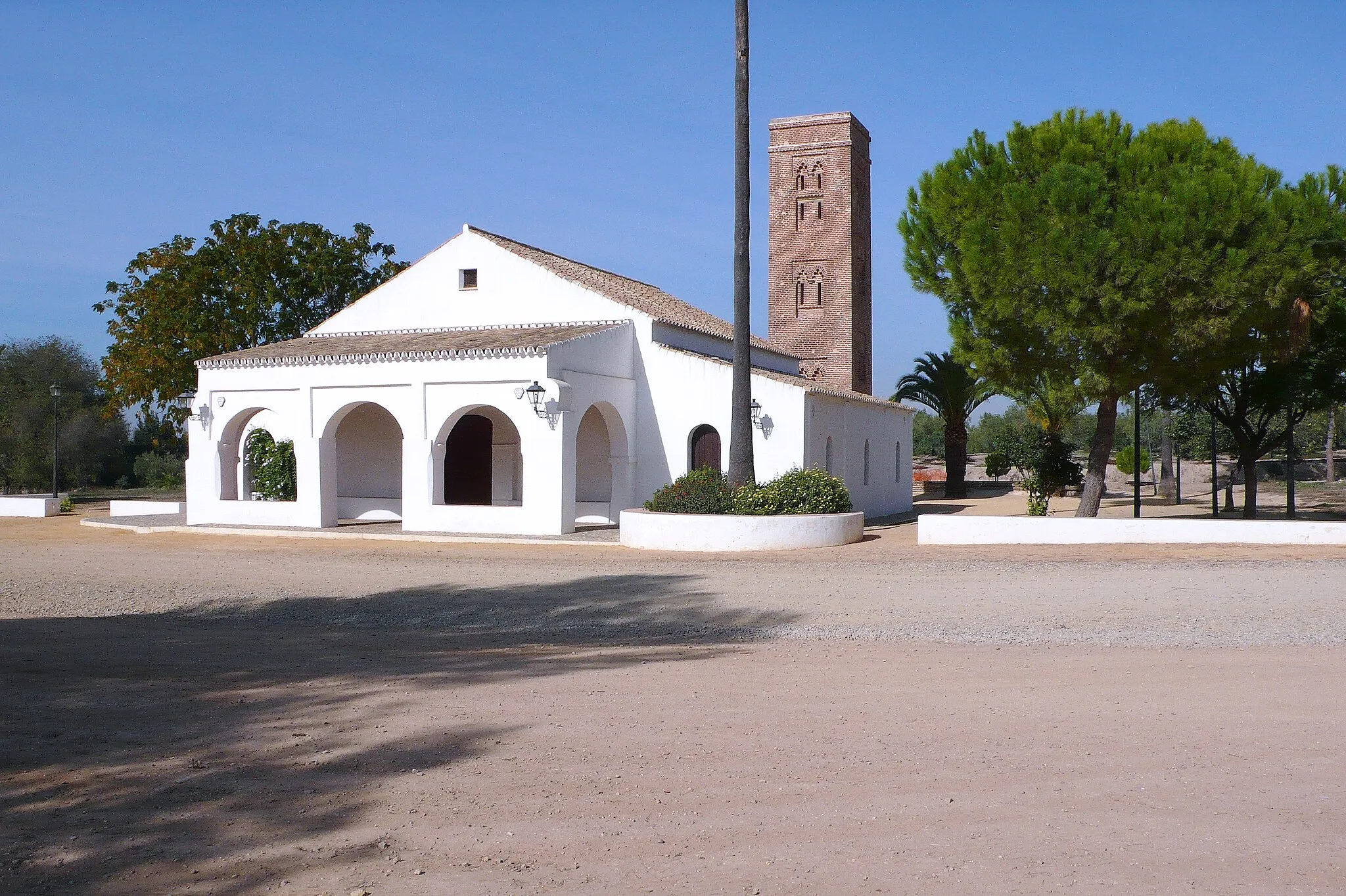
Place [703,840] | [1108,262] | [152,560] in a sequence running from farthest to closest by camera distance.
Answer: [1108,262] → [152,560] → [703,840]

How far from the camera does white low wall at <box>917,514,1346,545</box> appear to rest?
17.3m

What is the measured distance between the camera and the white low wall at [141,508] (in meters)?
28.2

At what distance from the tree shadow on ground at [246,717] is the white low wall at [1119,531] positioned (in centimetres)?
826

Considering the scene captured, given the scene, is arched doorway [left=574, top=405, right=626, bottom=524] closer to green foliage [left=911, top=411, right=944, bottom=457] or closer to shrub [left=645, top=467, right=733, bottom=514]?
shrub [left=645, top=467, right=733, bottom=514]

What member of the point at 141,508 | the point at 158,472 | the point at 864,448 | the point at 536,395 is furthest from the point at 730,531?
the point at 158,472

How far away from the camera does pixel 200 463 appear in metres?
24.3

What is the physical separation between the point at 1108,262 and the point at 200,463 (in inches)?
738

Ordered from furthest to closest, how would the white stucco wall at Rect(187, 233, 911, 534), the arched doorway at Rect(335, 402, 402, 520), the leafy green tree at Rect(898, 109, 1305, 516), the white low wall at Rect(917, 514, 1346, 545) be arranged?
the arched doorway at Rect(335, 402, 402, 520)
the white stucco wall at Rect(187, 233, 911, 534)
the leafy green tree at Rect(898, 109, 1305, 516)
the white low wall at Rect(917, 514, 1346, 545)

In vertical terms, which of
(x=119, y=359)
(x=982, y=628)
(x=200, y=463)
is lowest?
(x=982, y=628)

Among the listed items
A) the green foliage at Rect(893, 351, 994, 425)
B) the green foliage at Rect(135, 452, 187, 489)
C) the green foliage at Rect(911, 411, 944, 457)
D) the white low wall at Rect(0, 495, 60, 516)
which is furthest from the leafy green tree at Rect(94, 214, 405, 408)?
the green foliage at Rect(911, 411, 944, 457)

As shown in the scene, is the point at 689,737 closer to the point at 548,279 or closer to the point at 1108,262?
the point at 1108,262

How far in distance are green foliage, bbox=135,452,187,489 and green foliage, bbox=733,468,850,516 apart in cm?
3437

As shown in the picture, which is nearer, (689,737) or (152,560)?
(689,737)

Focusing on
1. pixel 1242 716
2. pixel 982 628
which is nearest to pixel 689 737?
pixel 1242 716
